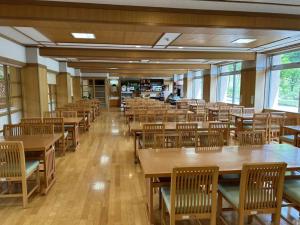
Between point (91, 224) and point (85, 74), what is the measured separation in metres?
14.9

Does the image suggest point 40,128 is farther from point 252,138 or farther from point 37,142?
point 252,138

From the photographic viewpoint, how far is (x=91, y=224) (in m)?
2.58

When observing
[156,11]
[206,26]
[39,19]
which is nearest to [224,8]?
[206,26]

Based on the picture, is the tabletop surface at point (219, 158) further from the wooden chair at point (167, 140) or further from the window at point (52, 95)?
the window at point (52, 95)

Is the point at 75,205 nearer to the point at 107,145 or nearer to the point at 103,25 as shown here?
the point at 103,25

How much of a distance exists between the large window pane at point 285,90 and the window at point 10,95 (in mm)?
7877

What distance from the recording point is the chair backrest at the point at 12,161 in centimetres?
272

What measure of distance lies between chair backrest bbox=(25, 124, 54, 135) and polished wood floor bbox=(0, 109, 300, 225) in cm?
76

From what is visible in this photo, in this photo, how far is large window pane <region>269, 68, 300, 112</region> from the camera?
6816 mm

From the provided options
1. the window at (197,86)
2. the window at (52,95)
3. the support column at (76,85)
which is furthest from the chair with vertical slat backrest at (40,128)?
the window at (197,86)

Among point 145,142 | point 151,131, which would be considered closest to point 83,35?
point 151,131

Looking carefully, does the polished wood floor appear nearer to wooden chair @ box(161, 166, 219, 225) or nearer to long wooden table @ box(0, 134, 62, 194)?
long wooden table @ box(0, 134, 62, 194)

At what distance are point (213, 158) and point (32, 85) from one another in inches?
225

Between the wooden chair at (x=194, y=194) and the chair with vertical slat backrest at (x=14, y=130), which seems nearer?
the wooden chair at (x=194, y=194)
